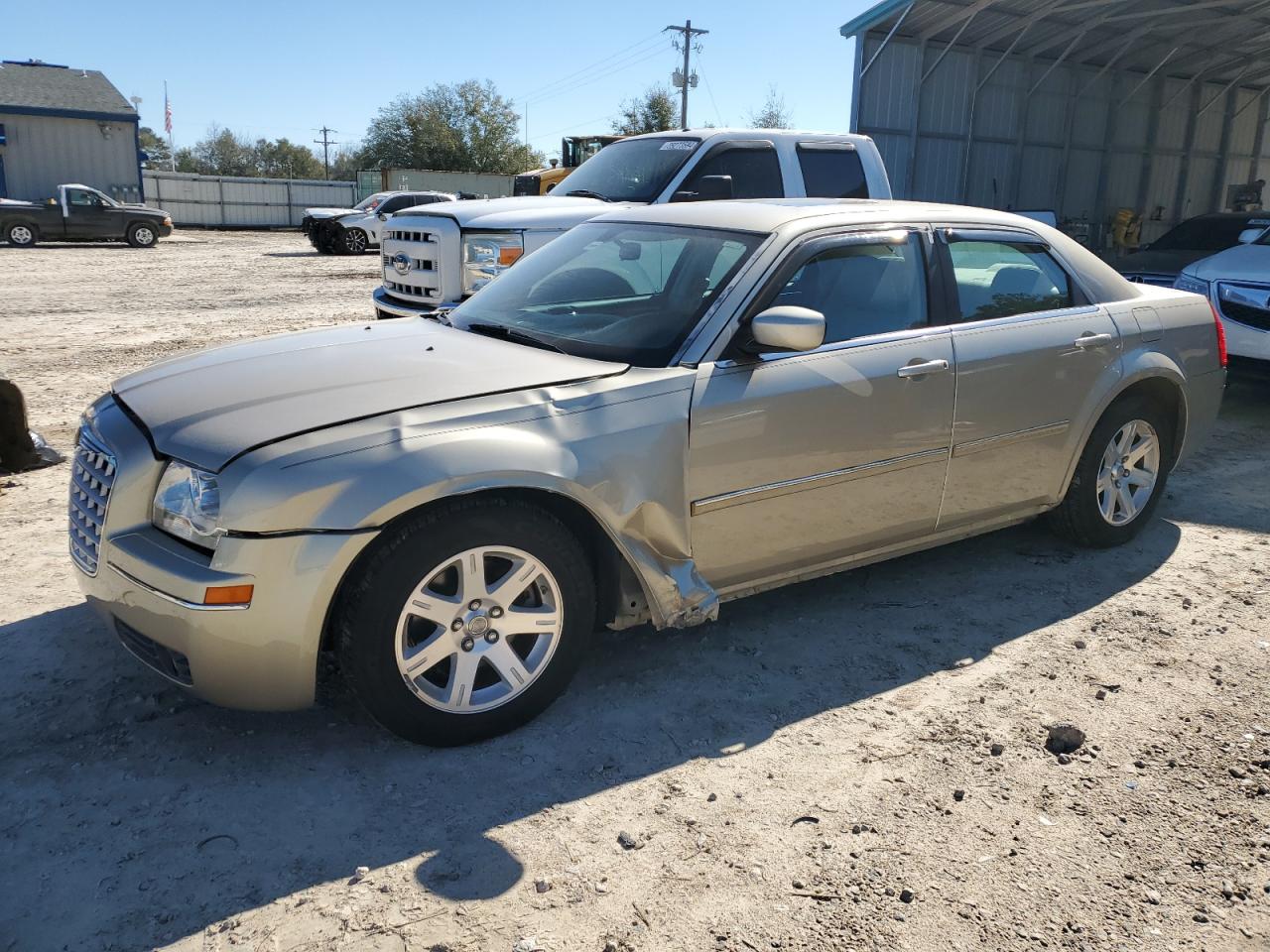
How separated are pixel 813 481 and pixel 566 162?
743 inches

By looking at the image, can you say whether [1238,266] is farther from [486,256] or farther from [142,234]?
[142,234]

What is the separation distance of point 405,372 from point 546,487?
2.33 ft

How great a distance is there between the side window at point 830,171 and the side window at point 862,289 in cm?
468

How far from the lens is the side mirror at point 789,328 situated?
11.6ft

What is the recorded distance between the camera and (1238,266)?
8672 mm

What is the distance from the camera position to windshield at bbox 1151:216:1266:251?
11.4m

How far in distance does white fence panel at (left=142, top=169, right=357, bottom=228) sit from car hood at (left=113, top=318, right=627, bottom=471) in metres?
41.3

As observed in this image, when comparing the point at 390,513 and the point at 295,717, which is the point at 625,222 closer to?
the point at 390,513

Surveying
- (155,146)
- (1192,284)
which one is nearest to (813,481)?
(1192,284)

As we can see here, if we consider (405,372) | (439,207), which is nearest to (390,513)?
(405,372)

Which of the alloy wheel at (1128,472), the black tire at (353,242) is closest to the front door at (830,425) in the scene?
the alloy wheel at (1128,472)

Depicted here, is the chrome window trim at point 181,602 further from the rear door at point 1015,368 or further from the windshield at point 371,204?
the windshield at point 371,204

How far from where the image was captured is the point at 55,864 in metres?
2.69

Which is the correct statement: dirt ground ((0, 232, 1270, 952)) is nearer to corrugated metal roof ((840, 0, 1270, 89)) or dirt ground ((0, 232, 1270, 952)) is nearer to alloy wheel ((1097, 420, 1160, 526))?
alloy wheel ((1097, 420, 1160, 526))
